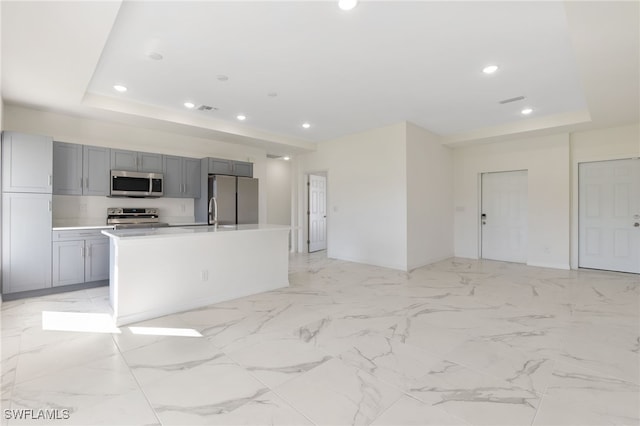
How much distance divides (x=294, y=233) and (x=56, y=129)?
4.92 m

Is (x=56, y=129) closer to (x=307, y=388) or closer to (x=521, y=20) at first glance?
(x=307, y=388)

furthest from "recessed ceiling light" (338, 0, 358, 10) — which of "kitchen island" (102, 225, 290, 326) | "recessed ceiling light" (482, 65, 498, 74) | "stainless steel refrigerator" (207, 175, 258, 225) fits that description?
"stainless steel refrigerator" (207, 175, 258, 225)

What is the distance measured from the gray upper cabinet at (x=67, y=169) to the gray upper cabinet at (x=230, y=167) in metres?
1.87

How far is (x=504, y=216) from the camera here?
6.29 metres

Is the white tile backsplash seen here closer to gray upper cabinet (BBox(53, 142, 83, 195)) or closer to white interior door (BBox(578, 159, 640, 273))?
gray upper cabinet (BBox(53, 142, 83, 195))

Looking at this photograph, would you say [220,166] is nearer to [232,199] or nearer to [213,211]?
[232,199]

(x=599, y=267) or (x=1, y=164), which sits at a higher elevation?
(x=1, y=164)

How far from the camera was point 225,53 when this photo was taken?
2930mm

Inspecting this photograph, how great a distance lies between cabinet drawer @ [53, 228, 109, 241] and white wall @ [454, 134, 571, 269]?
22.6 feet

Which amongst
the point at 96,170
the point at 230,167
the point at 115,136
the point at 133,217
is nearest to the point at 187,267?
the point at 133,217

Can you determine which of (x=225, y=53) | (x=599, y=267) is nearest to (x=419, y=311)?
(x=225, y=53)

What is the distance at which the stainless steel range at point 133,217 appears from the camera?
4659mm

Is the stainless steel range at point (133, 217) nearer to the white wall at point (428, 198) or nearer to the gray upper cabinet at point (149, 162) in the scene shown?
the gray upper cabinet at point (149, 162)
